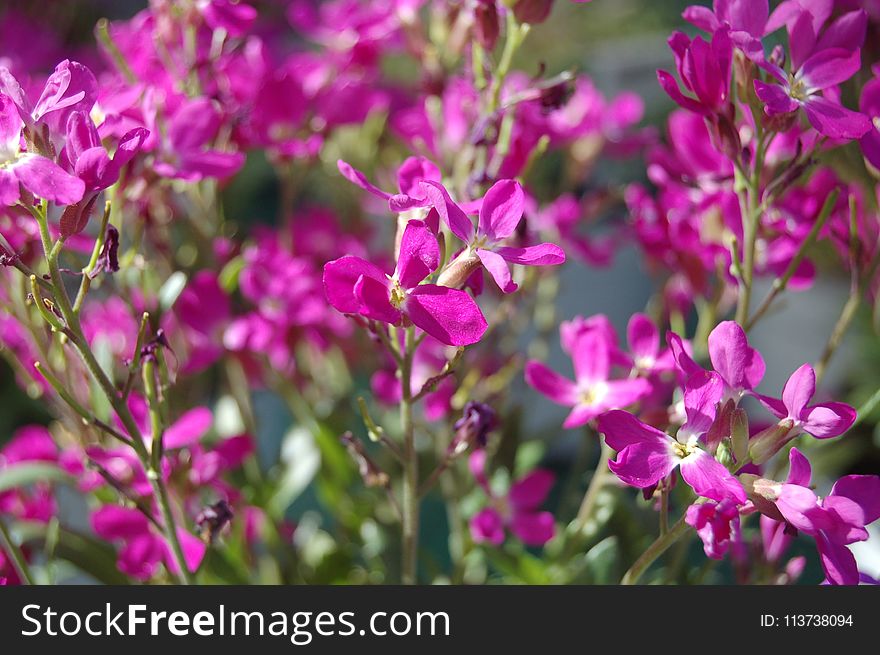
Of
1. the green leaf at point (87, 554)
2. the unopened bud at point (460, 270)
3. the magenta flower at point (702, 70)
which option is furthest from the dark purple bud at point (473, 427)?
the green leaf at point (87, 554)

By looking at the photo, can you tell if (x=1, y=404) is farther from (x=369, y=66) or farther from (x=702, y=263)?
(x=702, y=263)

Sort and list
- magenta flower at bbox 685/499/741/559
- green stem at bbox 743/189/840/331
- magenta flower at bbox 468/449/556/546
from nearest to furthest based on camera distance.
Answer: magenta flower at bbox 685/499/741/559 → green stem at bbox 743/189/840/331 → magenta flower at bbox 468/449/556/546

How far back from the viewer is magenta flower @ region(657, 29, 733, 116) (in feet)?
1.50

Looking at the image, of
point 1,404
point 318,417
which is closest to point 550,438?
point 318,417

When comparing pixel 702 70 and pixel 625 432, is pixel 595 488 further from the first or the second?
pixel 702 70

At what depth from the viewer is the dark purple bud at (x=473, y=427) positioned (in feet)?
1.76

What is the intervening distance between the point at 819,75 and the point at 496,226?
Answer: 230mm

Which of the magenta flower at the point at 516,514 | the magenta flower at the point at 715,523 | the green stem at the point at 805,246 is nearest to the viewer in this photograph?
the magenta flower at the point at 715,523

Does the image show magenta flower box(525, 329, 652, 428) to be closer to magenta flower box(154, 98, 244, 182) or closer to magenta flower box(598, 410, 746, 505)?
magenta flower box(598, 410, 746, 505)

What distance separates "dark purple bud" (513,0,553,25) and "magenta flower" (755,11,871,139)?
0.53ft

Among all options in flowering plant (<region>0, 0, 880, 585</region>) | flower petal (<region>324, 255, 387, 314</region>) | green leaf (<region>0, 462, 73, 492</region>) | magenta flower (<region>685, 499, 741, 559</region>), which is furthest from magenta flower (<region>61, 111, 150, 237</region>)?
magenta flower (<region>685, 499, 741, 559</region>)

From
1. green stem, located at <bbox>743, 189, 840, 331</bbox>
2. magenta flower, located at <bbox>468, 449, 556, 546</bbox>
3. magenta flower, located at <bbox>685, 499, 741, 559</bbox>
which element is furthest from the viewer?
magenta flower, located at <bbox>468, 449, 556, 546</bbox>

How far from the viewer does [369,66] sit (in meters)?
0.87

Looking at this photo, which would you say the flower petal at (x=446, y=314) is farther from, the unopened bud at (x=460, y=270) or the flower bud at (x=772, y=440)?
the flower bud at (x=772, y=440)
